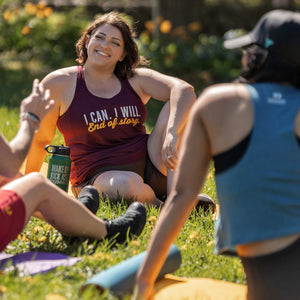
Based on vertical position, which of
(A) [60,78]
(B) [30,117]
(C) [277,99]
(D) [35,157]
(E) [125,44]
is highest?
(C) [277,99]

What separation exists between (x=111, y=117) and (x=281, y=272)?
2365 millimetres

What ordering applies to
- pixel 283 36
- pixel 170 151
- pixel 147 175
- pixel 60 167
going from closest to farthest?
pixel 283 36
pixel 170 151
pixel 60 167
pixel 147 175

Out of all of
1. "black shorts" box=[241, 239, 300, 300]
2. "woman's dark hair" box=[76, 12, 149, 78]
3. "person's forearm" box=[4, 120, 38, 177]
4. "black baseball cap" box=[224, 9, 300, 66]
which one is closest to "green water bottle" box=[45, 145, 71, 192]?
"woman's dark hair" box=[76, 12, 149, 78]

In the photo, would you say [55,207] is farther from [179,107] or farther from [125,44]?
[125,44]

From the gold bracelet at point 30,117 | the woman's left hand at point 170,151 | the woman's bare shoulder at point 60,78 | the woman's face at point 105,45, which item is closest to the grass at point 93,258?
the woman's left hand at point 170,151

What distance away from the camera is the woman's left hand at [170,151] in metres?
4.29

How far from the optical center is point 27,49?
1156 cm

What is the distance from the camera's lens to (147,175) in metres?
4.77

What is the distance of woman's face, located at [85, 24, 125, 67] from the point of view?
4684 millimetres

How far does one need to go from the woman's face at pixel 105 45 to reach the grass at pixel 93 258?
1.05 m

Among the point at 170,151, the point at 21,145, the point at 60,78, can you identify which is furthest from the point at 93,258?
the point at 60,78

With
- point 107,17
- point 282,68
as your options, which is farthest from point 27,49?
point 282,68

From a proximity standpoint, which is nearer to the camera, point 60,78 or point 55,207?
point 55,207

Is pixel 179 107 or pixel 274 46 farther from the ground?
pixel 274 46
